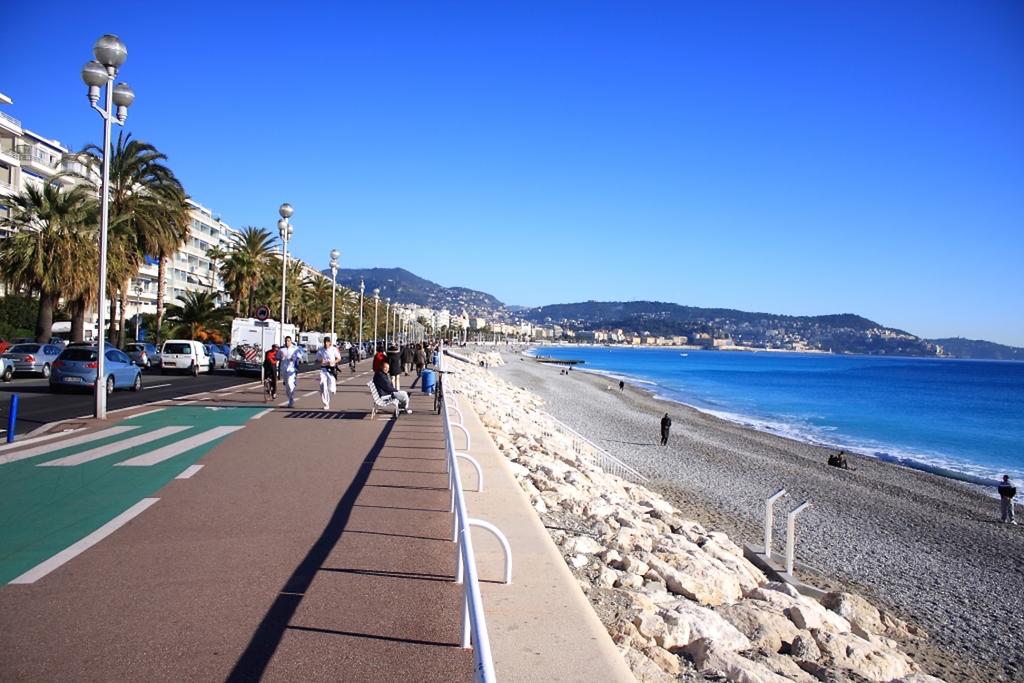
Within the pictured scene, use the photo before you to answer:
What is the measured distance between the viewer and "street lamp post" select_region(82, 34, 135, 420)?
48.3ft

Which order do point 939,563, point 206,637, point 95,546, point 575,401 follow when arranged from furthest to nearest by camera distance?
point 575,401
point 939,563
point 95,546
point 206,637

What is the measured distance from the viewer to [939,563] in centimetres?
1521

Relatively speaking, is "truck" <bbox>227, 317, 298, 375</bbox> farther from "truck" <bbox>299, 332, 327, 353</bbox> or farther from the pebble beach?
"truck" <bbox>299, 332, 327, 353</bbox>

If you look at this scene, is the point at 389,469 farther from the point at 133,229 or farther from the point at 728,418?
the point at 728,418

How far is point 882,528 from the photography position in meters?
18.1

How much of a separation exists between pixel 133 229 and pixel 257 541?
37733mm

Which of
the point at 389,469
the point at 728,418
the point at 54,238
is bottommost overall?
the point at 728,418

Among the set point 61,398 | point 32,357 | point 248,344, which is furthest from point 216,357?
point 61,398

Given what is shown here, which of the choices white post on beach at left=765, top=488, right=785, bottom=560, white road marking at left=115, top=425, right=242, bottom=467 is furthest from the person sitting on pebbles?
white road marking at left=115, top=425, right=242, bottom=467

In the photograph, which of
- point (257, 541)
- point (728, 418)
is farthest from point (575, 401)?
point (257, 541)

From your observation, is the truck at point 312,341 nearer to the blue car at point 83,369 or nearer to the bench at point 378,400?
the blue car at point 83,369

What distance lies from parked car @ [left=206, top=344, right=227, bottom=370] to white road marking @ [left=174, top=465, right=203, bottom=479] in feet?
98.8

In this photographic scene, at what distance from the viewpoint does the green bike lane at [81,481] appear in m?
6.55

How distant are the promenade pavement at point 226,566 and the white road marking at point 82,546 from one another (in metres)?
0.02
